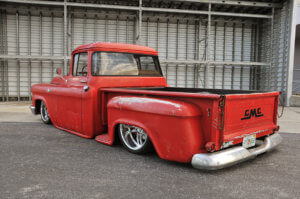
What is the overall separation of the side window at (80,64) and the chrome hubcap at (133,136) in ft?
4.91

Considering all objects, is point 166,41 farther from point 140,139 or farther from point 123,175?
point 123,175

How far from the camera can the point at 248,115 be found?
3.21 metres

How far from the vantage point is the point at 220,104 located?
8.93 feet

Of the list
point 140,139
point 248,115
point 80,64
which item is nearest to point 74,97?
point 80,64

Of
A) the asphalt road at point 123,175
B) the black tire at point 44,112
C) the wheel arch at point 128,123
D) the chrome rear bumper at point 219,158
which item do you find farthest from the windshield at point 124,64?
the chrome rear bumper at point 219,158

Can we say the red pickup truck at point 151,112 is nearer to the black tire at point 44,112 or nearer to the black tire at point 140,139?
the black tire at point 140,139

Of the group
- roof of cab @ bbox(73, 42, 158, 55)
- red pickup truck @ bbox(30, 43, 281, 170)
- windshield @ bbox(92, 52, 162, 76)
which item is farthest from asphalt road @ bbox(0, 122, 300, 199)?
roof of cab @ bbox(73, 42, 158, 55)

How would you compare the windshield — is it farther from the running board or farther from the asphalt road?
the asphalt road

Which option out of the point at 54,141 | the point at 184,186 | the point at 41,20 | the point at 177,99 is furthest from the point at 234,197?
the point at 41,20

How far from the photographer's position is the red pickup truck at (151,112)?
2807mm

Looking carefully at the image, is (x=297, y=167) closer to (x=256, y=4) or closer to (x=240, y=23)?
(x=256, y=4)

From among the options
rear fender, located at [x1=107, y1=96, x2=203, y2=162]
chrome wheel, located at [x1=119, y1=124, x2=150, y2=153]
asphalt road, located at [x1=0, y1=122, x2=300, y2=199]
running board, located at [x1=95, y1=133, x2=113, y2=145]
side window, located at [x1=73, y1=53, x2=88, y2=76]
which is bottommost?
asphalt road, located at [x1=0, y1=122, x2=300, y2=199]

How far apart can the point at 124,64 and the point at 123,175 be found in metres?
2.46

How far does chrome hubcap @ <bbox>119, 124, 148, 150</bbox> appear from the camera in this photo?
3.55 m
